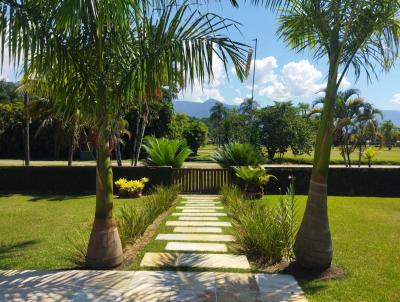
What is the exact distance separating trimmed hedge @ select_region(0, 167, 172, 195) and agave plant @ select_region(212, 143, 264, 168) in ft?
7.42

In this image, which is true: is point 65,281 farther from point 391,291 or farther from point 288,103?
point 288,103

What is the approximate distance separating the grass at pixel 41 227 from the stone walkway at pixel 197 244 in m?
1.36

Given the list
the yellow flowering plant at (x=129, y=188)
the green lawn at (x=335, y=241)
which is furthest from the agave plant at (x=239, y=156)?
the yellow flowering plant at (x=129, y=188)

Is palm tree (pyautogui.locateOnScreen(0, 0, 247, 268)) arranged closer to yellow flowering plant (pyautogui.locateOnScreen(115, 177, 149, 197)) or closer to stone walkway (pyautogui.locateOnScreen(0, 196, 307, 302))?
stone walkway (pyautogui.locateOnScreen(0, 196, 307, 302))

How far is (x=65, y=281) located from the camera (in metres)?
4.64

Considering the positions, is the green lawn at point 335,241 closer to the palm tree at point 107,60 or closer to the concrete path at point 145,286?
the concrete path at point 145,286

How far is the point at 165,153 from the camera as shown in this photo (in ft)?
51.0

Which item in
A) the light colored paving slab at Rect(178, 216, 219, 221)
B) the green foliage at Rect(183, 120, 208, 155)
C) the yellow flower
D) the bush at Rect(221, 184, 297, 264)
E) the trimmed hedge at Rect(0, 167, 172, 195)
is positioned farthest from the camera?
the green foliage at Rect(183, 120, 208, 155)

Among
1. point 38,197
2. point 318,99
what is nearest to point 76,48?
point 38,197

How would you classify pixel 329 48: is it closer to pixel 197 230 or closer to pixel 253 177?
pixel 197 230

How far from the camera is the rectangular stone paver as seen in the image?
17.6ft

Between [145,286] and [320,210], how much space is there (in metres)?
2.37

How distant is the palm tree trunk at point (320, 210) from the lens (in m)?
5.07

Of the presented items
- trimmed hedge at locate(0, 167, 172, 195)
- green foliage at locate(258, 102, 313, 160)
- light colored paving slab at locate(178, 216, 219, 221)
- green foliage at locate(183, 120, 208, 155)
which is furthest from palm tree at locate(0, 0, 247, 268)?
green foliage at locate(183, 120, 208, 155)
